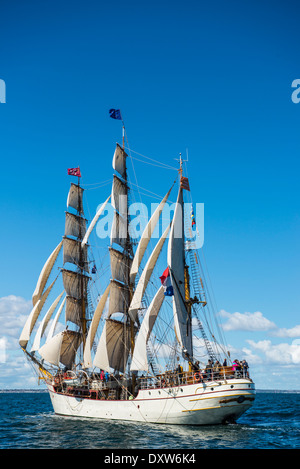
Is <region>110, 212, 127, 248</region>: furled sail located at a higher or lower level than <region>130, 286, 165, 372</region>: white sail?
higher

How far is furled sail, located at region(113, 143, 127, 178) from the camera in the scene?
177 ft

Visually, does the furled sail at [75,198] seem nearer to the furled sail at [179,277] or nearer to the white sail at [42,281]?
the white sail at [42,281]

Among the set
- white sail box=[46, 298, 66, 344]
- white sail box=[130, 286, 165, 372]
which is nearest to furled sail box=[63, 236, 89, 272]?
white sail box=[46, 298, 66, 344]

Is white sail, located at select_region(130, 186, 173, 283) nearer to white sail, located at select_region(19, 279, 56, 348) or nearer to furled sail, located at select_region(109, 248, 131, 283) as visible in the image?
furled sail, located at select_region(109, 248, 131, 283)

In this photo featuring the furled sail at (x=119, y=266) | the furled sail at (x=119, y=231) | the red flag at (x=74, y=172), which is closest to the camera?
the furled sail at (x=119, y=266)

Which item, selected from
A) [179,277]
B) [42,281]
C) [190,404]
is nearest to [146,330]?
[179,277]

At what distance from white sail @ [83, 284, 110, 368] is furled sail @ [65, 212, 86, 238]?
1424 centimetres

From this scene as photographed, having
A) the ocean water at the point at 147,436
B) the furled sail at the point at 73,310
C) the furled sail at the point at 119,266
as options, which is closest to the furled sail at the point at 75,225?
the furled sail at the point at 73,310

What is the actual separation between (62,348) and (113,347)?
32.3 ft

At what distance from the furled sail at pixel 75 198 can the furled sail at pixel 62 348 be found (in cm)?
1747

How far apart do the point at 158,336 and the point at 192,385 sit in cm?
768

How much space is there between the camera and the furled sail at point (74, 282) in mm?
57156

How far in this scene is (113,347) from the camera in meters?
46.5
